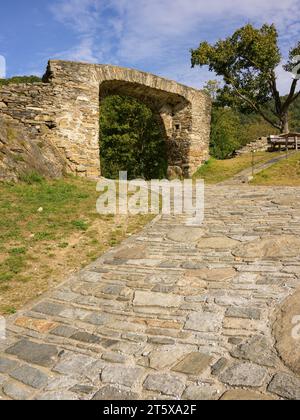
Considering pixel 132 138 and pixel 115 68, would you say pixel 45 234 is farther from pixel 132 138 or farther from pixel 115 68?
pixel 132 138

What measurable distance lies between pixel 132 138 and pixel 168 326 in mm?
23635

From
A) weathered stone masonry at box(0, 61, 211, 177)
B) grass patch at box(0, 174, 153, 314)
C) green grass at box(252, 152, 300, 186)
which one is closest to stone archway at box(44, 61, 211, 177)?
weathered stone masonry at box(0, 61, 211, 177)

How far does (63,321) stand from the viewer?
413 cm

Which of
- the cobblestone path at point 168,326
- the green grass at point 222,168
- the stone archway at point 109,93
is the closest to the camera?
the cobblestone path at point 168,326

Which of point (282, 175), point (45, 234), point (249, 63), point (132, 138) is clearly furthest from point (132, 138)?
point (45, 234)

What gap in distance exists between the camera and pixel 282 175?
1272cm

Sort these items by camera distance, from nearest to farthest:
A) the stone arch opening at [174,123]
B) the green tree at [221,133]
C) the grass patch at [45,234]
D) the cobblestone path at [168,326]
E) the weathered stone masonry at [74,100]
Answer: the cobblestone path at [168,326] < the grass patch at [45,234] < the weathered stone masonry at [74,100] < the stone arch opening at [174,123] < the green tree at [221,133]

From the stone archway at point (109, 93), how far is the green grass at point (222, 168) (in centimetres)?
44

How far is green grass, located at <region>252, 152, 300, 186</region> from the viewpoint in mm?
11901

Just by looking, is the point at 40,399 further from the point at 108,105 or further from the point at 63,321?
the point at 108,105

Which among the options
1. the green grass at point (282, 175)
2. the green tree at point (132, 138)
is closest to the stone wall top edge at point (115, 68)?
the green grass at point (282, 175)

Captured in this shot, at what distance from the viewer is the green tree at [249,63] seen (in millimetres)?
23000

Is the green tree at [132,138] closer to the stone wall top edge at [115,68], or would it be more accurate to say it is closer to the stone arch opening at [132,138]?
the stone arch opening at [132,138]

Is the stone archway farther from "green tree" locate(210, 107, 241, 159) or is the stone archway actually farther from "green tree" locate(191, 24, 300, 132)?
"green tree" locate(210, 107, 241, 159)
